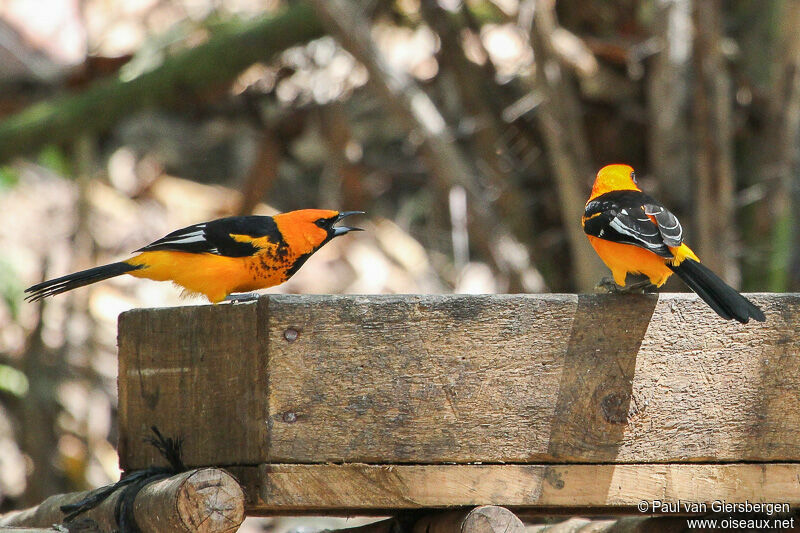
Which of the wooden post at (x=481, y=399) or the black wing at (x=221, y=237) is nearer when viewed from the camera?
the wooden post at (x=481, y=399)

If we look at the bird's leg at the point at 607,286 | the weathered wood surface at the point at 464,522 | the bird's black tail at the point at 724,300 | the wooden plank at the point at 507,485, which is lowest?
the weathered wood surface at the point at 464,522

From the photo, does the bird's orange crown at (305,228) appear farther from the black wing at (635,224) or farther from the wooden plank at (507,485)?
the wooden plank at (507,485)

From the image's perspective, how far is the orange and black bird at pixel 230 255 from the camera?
150 inches

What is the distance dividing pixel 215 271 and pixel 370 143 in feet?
17.7

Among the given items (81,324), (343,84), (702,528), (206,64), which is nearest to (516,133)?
(343,84)

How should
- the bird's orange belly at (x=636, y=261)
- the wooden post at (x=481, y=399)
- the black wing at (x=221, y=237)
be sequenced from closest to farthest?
the wooden post at (x=481, y=399) → the bird's orange belly at (x=636, y=261) → the black wing at (x=221, y=237)

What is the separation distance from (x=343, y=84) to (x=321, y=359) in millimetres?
4929

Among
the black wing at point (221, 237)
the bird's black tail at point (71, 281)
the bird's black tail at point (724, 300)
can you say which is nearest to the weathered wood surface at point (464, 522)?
the bird's black tail at point (724, 300)

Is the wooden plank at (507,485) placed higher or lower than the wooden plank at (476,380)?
lower

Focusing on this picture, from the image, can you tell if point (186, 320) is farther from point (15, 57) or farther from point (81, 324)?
point (15, 57)

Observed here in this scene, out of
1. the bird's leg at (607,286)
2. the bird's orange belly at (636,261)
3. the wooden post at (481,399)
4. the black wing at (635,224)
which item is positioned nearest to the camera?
the wooden post at (481,399)

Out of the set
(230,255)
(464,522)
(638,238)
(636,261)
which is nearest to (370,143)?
(230,255)

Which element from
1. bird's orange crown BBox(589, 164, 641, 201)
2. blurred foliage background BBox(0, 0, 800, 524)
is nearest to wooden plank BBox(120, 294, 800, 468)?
bird's orange crown BBox(589, 164, 641, 201)

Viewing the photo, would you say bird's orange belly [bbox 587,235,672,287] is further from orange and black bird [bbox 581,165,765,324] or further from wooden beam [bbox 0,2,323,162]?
wooden beam [bbox 0,2,323,162]
